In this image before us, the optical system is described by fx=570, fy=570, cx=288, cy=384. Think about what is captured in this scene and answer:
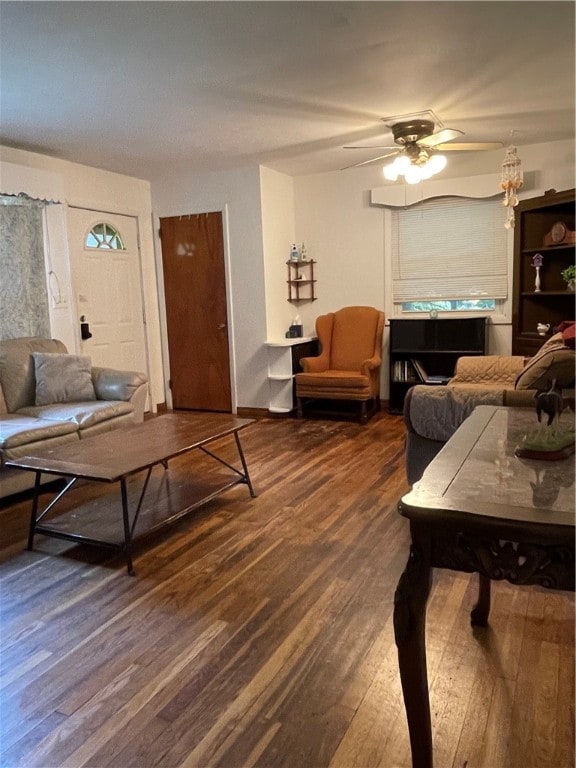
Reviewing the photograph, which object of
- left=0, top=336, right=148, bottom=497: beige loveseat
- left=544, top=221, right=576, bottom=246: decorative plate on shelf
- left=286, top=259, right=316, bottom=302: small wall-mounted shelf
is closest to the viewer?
left=0, top=336, right=148, bottom=497: beige loveseat

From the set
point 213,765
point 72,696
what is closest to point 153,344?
point 72,696

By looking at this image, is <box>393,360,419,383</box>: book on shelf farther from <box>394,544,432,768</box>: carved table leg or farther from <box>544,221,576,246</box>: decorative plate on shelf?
<box>394,544,432,768</box>: carved table leg

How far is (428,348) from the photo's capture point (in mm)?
5383

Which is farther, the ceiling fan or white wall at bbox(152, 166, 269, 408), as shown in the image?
white wall at bbox(152, 166, 269, 408)

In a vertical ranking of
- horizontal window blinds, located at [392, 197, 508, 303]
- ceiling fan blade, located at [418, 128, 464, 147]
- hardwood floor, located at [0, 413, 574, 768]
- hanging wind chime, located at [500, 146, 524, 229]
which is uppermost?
ceiling fan blade, located at [418, 128, 464, 147]

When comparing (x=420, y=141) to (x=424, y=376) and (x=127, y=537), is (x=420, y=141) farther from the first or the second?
(x=127, y=537)

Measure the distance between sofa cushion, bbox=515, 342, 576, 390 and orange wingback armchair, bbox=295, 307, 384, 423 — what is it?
2.35 m

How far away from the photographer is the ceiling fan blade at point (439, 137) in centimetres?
383

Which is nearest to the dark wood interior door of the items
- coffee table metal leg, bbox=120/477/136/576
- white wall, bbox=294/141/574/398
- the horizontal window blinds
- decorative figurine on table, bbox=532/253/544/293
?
white wall, bbox=294/141/574/398

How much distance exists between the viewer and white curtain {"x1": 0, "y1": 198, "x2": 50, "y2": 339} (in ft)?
14.7

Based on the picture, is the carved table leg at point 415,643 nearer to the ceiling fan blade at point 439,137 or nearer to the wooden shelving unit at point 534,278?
the ceiling fan blade at point 439,137

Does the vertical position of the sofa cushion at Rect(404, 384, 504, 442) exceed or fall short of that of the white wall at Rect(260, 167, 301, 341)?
it falls short

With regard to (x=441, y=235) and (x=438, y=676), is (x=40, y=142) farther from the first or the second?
(x=438, y=676)

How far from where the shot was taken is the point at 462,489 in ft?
4.32
